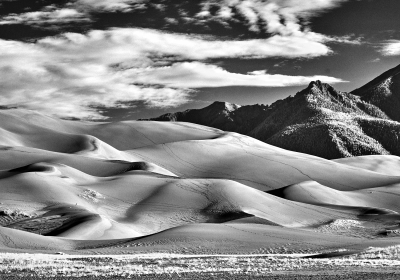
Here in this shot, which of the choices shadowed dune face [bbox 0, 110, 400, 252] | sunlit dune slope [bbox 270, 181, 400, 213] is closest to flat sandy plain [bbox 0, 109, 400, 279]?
shadowed dune face [bbox 0, 110, 400, 252]

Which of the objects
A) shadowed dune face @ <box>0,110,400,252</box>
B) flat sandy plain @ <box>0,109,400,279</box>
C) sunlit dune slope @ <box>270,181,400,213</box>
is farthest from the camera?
sunlit dune slope @ <box>270,181,400,213</box>

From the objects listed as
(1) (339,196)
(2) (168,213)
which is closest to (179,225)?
(2) (168,213)

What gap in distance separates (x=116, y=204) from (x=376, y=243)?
2651 inches

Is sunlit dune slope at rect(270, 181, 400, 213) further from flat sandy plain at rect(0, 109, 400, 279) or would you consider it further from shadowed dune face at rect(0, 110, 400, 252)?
flat sandy plain at rect(0, 109, 400, 279)

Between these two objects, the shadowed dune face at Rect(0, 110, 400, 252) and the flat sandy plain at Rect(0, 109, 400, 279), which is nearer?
the flat sandy plain at Rect(0, 109, 400, 279)

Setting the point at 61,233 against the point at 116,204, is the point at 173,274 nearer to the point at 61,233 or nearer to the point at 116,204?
the point at 61,233

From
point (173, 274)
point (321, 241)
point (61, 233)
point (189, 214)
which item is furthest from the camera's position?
point (189, 214)

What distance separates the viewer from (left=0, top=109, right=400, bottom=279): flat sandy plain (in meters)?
44.8

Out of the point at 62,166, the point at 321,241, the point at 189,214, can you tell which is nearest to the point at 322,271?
the point at 321,241

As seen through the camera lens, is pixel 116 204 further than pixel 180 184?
No

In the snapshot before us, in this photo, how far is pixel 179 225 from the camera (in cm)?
10900

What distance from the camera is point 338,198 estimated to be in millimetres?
155500

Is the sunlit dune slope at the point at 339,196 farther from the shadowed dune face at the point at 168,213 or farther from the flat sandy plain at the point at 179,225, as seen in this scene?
the flat sandy plain at the point at 179,225

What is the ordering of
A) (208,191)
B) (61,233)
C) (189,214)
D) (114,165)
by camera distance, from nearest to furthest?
1. (61,233)
2. (189,214)
3. (208,191)
4. (114,165)
